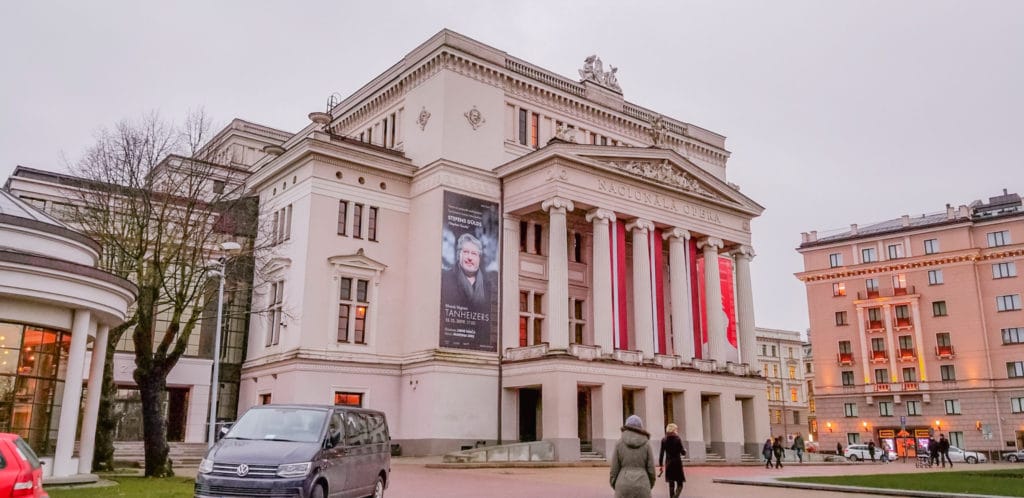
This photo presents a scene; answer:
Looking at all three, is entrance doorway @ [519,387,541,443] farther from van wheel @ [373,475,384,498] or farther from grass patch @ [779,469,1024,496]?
van wheel @ [373,475,384,498]

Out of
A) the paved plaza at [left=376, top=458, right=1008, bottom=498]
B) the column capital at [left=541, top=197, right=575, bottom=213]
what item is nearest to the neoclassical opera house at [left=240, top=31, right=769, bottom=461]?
the column capital at [left=541, top=197, right=575, bottom=213]

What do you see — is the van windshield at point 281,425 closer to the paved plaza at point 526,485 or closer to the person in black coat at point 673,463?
the paved plaza at point 526,485

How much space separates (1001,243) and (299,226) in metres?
60.9

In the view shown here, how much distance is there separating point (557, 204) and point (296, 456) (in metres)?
27.6

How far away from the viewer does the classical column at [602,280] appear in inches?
1570

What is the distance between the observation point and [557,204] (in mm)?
40031

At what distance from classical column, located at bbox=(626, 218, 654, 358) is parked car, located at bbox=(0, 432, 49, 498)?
3402cm

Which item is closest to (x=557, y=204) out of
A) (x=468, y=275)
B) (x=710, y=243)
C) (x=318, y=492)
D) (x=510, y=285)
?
(x=510, y=285)

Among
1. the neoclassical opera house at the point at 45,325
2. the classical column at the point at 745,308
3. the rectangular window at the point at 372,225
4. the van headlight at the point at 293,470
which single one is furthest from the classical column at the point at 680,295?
the van headlight at the point at 293,470

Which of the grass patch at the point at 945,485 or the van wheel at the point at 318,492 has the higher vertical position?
the van wheel at the point at 318,492

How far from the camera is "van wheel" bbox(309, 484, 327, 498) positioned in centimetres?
1373

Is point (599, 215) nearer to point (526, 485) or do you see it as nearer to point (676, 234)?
point (676, 234)

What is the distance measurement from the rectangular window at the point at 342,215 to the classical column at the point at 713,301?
21829 millimetres

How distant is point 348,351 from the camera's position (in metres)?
38.8
